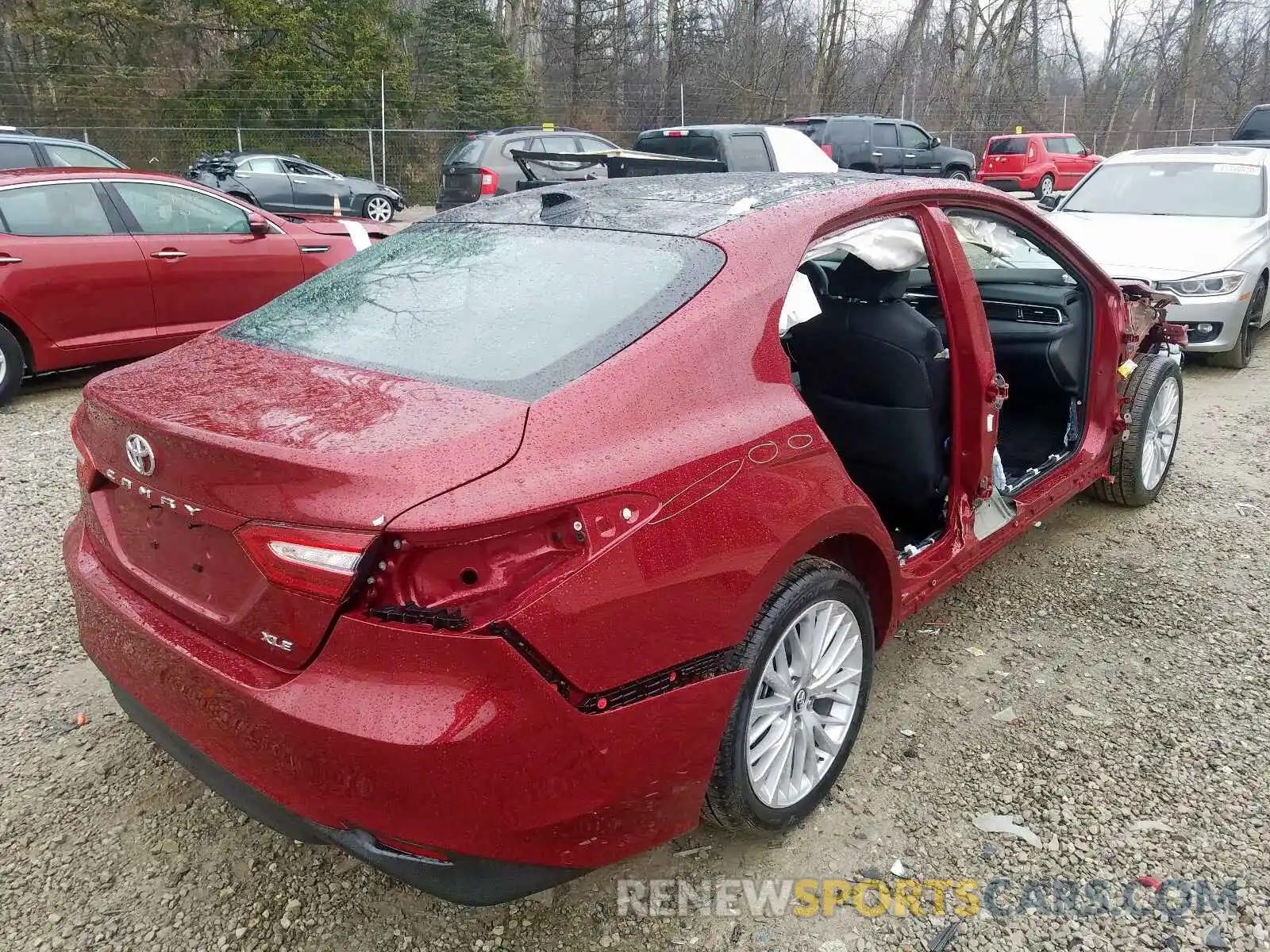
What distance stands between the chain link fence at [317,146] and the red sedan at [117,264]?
16210 mm

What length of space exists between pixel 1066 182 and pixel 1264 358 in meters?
16.9

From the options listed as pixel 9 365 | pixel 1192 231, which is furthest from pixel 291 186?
pixel 1192 231

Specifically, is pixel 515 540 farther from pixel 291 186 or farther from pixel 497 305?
pixel 291 186

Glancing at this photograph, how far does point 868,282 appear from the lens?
3.01 metres

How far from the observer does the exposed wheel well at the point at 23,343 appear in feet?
19.2

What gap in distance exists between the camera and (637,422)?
6.12ft

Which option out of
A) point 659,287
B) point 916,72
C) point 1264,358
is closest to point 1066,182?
point 916,72

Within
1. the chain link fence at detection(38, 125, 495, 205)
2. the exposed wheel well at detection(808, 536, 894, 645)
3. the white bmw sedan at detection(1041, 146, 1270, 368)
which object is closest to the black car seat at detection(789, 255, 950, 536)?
the exposed wheel well at detection(808, 536, 894, 645)

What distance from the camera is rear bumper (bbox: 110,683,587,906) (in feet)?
5.69

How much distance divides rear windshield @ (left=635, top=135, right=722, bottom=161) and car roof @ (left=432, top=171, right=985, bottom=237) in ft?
26.4

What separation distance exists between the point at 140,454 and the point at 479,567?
80 centimetres

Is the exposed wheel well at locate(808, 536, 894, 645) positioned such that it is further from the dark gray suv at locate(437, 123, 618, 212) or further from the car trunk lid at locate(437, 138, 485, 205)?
the car trunk lid at locate(437, 138, 485, 205)

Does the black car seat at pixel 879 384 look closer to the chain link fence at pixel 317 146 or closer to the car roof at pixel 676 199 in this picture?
the car roof at pixel 676 199

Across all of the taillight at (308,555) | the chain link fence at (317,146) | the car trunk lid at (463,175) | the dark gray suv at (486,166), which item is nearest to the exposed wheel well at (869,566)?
the taillight at (308,555)
